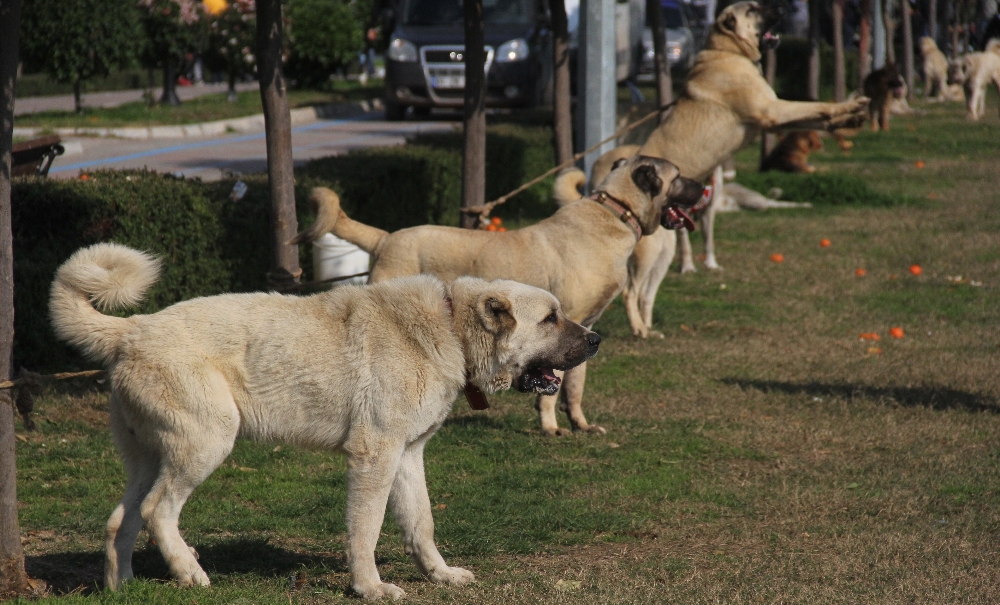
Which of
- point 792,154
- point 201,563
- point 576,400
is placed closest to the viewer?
point 201,563

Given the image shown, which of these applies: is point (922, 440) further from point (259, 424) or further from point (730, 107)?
point (259, 424)

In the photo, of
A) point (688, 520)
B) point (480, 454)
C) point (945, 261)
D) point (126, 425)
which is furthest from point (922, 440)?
point (945, 261)

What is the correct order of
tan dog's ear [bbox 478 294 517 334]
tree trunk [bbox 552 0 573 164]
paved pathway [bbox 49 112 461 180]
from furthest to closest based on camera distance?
paved pathway [bbox 49 112 461 180] → tree trunk [bbox 552 0 573 164] → tan dog's ear [bbox 478 294 517 334]

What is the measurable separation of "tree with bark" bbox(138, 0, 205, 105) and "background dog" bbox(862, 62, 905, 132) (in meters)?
16.1

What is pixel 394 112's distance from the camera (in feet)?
86.4

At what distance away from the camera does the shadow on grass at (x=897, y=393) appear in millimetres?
8203

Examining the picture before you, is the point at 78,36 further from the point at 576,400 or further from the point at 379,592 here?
the point at 379,592

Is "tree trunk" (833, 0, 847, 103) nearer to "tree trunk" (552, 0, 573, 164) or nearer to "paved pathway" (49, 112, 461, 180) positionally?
"paved pathway" (49, 112, 461, 180)

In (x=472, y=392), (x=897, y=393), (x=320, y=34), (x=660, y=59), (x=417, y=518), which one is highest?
(x=320, y=34)

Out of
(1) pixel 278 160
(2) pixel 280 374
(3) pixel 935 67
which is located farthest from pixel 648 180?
(3) pixel 935 67

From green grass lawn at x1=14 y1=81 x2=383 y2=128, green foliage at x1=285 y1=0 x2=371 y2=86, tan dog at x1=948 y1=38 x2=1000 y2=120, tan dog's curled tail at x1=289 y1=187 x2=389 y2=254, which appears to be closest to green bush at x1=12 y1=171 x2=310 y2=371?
tan dog's curled tail at x1=289 y1=187 x2=389 y2=254

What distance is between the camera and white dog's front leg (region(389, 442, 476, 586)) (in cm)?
498

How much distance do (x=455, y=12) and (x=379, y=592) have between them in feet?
73.1

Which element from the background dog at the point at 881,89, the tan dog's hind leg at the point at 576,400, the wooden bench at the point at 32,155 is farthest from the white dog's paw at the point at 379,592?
the background dog at the point at 881,89
